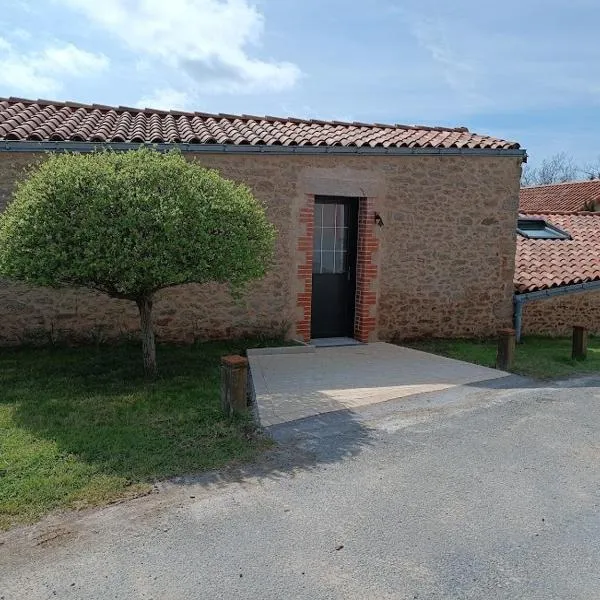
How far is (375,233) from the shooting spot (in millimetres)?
9391

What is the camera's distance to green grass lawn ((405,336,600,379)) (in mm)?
7992

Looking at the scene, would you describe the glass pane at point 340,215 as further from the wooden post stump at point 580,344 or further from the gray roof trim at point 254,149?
the wooden post stump at point 580,344

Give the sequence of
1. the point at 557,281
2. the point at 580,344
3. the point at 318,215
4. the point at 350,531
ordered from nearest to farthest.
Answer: the point at 350,531
the point at 580,344
the point at 318,215
the point at 557,281

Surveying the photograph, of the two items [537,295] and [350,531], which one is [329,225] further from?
[350,531]

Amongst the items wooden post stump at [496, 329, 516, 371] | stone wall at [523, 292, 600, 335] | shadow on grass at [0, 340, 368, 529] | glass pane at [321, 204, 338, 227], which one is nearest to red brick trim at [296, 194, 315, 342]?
glass pane at [321, 204, 338, 227]

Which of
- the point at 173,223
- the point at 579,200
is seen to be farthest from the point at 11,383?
the point at 579,200

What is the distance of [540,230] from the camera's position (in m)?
13.8

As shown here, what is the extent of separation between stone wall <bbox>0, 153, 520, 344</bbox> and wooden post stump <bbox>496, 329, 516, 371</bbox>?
2.28 metres

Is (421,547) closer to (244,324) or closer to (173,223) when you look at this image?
(173,223)

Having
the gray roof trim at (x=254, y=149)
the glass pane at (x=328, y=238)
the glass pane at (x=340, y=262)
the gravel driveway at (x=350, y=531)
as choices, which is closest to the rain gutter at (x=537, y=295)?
the gray roof trim at (x=254, y=149)

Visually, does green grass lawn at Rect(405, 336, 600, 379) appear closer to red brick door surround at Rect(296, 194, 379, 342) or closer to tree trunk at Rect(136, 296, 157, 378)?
red brick door surround at Rect(296, 194, 379, 342)

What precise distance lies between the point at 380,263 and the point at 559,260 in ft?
15.2

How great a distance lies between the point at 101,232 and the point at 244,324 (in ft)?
12.6

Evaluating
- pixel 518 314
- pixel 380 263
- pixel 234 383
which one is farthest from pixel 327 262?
pixel 234 383
